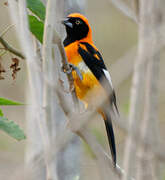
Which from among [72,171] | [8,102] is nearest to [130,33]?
[72,171]

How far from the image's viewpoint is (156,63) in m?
2.10

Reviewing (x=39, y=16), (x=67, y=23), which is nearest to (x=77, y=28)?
(x=67, y=23)

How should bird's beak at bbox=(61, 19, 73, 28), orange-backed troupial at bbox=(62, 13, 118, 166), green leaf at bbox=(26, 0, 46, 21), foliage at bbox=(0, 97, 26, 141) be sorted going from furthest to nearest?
bird's beak at bbox=(61, 19, 73, 28)
orange-backed troupial at bbox=(62, 13, 118, 166)
green leaf at bbox=(26, 0, 46, 21)
foliage at bbox=(0, 97, 26, 141)

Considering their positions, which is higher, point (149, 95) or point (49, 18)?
point (49, 18)

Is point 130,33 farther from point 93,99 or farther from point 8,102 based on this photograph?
point 8,102

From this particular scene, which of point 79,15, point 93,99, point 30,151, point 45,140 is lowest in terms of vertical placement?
point 30,151

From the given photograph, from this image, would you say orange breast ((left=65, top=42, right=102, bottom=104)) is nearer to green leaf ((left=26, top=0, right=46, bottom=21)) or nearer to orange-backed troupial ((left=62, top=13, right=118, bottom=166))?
orange-backed troupial ((left=62, top=13, right=118, bottom=166))

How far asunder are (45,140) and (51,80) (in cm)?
20

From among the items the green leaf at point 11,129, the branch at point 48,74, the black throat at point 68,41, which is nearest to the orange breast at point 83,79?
the black throat at point 68,41

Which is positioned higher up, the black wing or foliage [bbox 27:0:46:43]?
foliage [bbox 27:0:46:43]

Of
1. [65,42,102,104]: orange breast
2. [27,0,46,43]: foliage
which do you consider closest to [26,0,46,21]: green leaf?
[27,0,46,43]: foliage

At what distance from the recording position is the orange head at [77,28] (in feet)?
12.0

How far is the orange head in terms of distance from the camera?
3.65 meters

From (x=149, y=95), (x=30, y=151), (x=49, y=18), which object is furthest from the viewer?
(x=30, y=151)
